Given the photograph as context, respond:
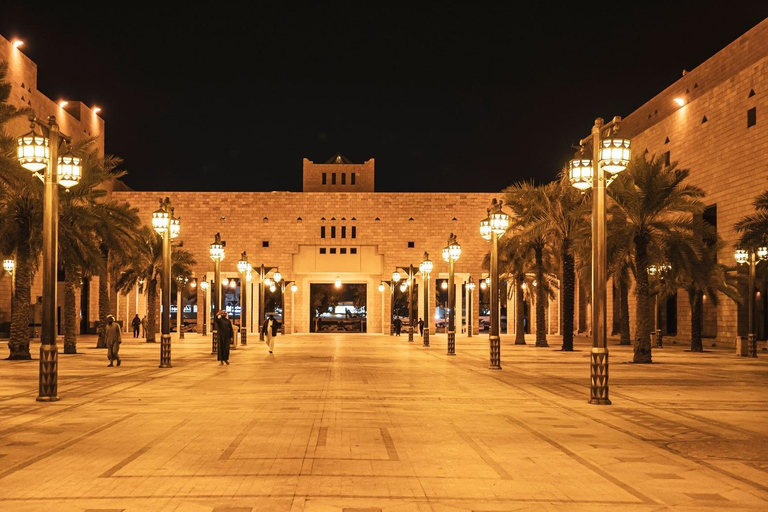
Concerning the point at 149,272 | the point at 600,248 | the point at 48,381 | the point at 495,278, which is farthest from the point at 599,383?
the point at 149,272

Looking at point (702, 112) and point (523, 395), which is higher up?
point (702, 112)

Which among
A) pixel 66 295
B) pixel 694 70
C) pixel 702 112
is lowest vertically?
pixel 66 295

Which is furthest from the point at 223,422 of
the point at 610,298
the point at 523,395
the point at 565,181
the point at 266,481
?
the point at 610,298

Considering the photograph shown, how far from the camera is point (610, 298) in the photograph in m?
64.6

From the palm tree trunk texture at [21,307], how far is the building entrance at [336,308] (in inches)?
1830

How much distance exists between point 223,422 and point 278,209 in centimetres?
6231

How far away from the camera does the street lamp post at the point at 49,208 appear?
17.3 metres

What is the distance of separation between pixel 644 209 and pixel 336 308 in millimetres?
76709

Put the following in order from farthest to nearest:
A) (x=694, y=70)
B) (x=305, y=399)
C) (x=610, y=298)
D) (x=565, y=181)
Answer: (x=610, y=298) < (x=694, y=70) < (x=565, y=181) < (x=305, y=399)

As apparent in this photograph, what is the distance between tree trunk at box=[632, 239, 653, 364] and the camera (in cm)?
3070

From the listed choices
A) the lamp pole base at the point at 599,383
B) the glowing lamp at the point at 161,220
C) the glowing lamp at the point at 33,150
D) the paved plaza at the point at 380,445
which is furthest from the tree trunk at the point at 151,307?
the lamp pole base at the point at 599,383

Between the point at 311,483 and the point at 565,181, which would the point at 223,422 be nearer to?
the point at 311,483

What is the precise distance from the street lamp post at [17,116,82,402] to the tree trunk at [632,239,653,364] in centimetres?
1997

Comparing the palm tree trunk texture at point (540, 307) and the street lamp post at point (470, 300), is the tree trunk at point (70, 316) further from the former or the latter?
the street lamp post at point (470, 300)
